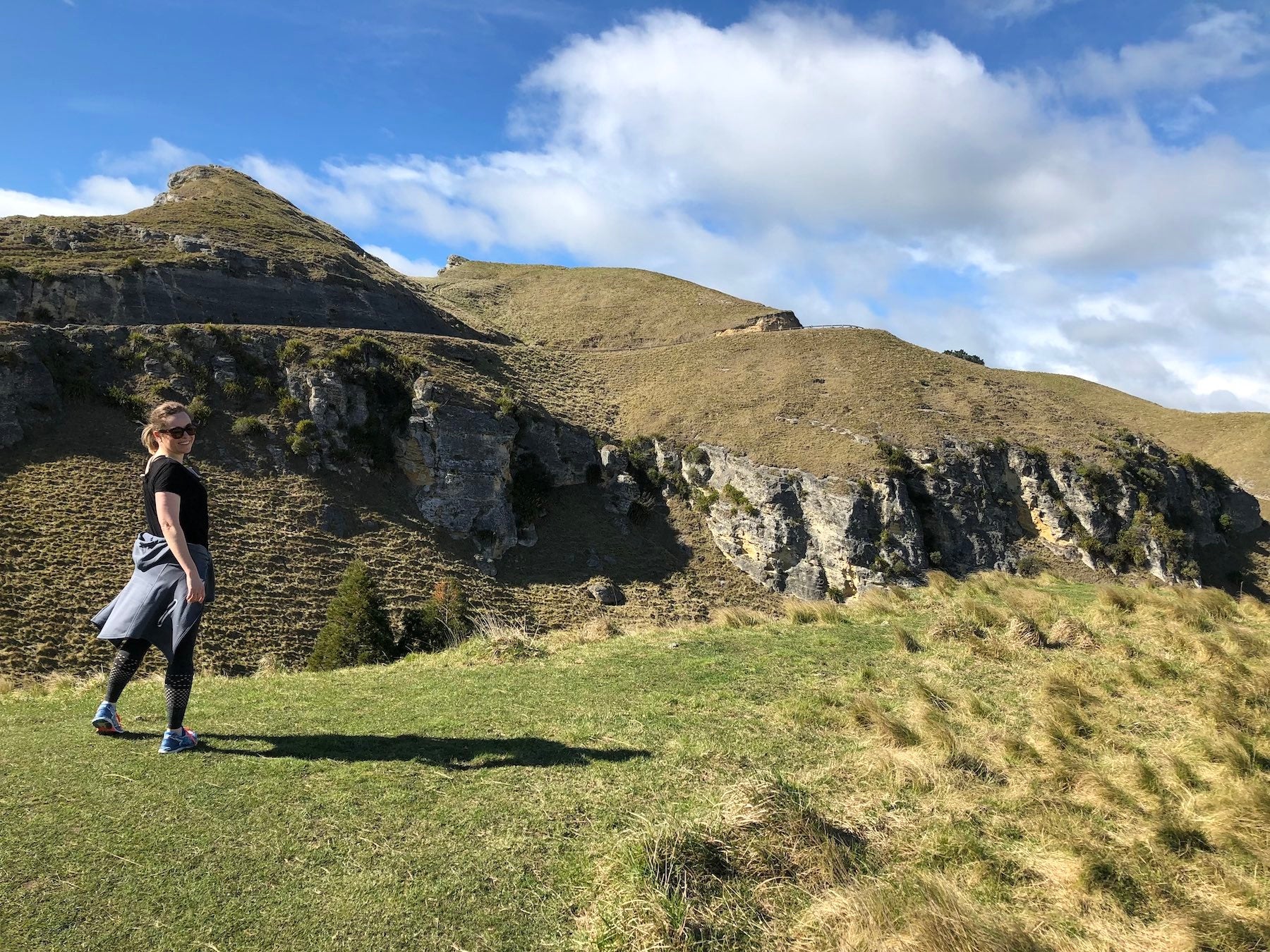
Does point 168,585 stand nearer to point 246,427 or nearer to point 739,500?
point 246,427

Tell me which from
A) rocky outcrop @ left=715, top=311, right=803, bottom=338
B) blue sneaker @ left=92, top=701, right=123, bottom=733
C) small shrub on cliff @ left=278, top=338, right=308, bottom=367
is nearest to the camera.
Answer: blue sneaker @ left=92, top=701, right=123, bottom=733

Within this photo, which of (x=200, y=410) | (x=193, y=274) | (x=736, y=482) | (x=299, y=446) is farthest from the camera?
(x=193, y=274)

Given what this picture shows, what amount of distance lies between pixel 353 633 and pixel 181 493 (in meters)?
13.7

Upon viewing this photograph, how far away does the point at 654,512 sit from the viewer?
38469mm

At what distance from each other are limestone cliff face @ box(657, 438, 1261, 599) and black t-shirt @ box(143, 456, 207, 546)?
31.5 metres

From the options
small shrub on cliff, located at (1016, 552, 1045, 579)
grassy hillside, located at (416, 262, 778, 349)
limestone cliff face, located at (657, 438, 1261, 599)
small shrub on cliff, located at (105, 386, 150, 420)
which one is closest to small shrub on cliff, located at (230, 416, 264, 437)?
small shrub on cliff, located at (105, 386, 150, 420)

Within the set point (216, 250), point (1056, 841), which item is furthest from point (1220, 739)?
point (216, 250)

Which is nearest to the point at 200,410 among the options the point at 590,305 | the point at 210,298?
the point at 210,298

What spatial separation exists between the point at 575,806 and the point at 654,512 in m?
33.6

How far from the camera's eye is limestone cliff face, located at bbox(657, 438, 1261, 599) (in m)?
34.9

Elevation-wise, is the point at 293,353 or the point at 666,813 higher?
the point at 293,353

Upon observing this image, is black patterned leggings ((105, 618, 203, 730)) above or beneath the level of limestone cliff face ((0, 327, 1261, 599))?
beneath

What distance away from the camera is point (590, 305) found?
247 feet

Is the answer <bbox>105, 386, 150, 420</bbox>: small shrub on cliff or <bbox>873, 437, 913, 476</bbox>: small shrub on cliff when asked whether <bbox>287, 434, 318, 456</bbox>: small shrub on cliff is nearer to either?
<bbox>105, 386, 150, 420</bbox>: small shrub on cliff
